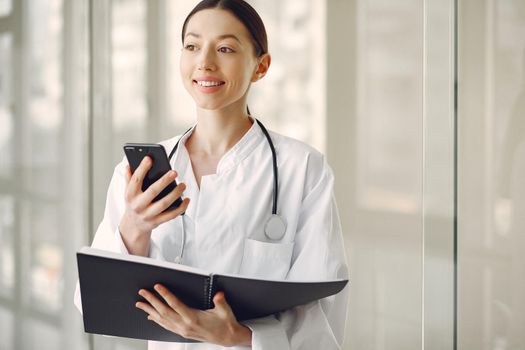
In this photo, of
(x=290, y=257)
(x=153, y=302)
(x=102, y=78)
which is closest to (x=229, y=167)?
(x=290, y=257)

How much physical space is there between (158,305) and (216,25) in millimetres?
597

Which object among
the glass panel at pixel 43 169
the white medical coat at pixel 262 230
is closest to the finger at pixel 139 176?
the white medical coat at pixel 262 230

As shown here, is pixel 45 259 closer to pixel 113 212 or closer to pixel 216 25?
pixel 113 212

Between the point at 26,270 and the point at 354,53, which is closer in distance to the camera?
the point at 354,53

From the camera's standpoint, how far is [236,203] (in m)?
1.44

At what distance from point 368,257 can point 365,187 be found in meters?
0.23

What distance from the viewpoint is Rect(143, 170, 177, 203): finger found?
1.29m

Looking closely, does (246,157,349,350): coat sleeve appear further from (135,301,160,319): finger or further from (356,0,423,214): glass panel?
(356,0,423,214): glass panel

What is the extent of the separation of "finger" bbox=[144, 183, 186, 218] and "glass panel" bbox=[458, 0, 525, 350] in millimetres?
1030

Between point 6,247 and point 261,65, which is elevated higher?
point 261,65

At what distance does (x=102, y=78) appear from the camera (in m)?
3.09

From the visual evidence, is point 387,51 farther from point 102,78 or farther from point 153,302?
point 102,78

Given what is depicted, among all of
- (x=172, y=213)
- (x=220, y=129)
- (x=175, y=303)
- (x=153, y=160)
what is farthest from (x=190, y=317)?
(x=220, y=129)

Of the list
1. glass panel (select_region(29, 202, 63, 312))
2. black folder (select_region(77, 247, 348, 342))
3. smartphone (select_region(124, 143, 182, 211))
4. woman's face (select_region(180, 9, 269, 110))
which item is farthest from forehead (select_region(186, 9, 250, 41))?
glass panel (select_region(29, 202, 63, 312))
